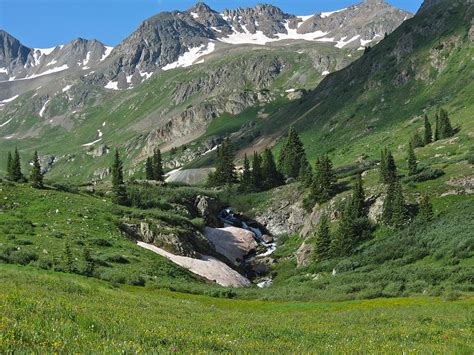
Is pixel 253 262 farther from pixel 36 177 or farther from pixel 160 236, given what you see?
pixel 36 177

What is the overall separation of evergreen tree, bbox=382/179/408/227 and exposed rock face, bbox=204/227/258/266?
88.7 feet

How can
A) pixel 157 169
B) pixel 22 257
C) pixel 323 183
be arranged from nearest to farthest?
pixel 22 257
pixel 323 183
pixel 157 169

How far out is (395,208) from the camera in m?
68.2

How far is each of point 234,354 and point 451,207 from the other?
6419cm

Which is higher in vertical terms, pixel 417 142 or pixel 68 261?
pixel 417 142

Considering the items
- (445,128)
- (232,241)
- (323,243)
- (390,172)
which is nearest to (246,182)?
(232,241)

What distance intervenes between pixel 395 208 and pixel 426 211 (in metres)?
4.48

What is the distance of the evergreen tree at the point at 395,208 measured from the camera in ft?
222

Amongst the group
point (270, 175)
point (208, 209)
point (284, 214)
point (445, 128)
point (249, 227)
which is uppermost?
point (445, 128)

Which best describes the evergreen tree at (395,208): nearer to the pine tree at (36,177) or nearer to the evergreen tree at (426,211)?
the evergreen tree at (426,211)

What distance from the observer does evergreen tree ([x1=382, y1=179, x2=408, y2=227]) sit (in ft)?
222

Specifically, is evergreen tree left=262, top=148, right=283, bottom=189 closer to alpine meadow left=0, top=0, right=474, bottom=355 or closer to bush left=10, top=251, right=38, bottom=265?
alpine meadow left=0, top=0, right=474, bottom=355

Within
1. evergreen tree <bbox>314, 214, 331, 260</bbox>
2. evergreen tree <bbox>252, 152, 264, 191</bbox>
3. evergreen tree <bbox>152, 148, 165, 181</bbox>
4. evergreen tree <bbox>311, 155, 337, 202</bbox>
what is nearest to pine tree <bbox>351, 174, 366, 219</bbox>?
evergreen tree <bbox>314, 214, 331, 260</bbox>

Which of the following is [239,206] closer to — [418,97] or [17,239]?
[17,239]
